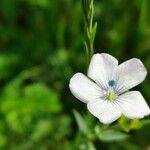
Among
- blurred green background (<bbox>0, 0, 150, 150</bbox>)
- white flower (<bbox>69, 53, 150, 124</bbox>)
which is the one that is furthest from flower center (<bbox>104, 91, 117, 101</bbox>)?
blurred green background (<bbox>0, 0, 150, 150</bbox>)

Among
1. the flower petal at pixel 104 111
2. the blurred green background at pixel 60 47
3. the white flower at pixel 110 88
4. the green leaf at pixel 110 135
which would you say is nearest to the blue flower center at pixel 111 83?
the white flower at pixel 110 88

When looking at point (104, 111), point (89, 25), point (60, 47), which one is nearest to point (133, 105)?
point (104, 111)

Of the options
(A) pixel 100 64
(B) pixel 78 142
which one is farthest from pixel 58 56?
(A) pixel 100 64

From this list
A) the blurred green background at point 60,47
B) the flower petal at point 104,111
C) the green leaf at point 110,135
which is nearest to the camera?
the flower petal at point 104,111

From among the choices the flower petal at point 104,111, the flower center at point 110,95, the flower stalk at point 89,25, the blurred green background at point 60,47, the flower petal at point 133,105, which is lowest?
the blurred green background at point 60,47

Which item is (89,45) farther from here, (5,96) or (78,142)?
(5,96)

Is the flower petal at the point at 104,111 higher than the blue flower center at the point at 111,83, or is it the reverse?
the flower petal at the point at 104,111

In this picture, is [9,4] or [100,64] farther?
Result: [9,4]

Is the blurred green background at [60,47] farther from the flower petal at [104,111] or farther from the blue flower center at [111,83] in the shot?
the flower petal at [104,111]
